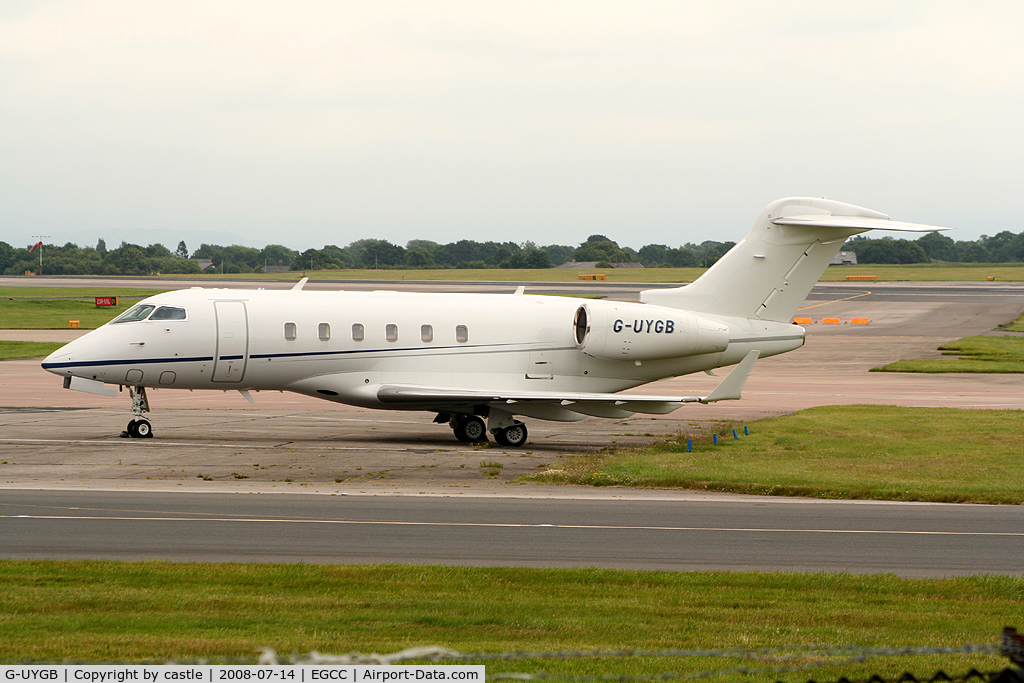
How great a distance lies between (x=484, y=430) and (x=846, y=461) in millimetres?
8916

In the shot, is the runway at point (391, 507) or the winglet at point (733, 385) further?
the winglet at point (733, 385)

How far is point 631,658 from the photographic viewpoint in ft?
29.8

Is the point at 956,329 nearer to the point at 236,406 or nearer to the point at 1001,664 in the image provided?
the point at 236,406

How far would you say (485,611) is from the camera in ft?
35.9

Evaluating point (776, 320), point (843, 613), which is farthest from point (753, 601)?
point (776, 320)

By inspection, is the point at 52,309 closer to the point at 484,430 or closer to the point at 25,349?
the point at 25,349

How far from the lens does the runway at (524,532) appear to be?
13.9 meters

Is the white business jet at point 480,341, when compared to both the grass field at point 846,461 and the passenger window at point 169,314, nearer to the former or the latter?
the passenger window at point 169,314

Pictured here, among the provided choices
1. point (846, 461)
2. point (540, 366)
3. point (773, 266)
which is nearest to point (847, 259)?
point (773, 266)

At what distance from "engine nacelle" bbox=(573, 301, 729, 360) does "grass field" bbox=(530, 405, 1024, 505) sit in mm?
2399

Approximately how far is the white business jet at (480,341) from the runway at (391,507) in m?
1.40

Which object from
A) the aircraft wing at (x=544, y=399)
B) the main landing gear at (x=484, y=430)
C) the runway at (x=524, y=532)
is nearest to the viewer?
the runway at (x=524, y=532)

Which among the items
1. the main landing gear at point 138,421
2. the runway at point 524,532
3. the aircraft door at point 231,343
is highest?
the aircraft door at point 231,343

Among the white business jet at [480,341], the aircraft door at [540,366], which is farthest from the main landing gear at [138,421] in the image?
the aircraft door at [540,366]
